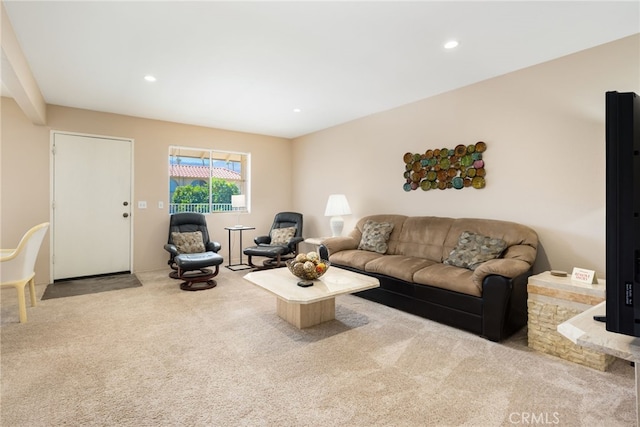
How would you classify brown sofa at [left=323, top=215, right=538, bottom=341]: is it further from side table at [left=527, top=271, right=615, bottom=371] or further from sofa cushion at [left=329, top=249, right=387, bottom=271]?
side table at [left=527, top=271, right=615, bottom=371]

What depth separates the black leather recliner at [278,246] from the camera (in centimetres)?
515

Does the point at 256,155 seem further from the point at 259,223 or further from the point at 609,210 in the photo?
the point at 609,210

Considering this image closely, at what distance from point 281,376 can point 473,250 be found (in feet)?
7.46

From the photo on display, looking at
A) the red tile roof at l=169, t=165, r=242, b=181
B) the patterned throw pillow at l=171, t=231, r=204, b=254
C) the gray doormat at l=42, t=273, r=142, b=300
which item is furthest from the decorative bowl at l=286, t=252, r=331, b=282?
the red tile roof at l=169, t=165, r=242, b=181

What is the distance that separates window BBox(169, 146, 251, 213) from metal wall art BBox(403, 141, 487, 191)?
342cm

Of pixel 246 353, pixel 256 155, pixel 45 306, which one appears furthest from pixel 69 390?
pixel 256 155

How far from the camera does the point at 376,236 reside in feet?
14.1

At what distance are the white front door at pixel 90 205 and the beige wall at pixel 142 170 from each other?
0.12 metres

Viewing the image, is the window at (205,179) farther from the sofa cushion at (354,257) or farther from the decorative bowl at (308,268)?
the decorative bowl at (308,268)

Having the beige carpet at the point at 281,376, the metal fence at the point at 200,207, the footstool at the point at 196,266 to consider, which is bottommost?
the beige carpet at the point at 281,376

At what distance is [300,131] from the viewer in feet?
20.3

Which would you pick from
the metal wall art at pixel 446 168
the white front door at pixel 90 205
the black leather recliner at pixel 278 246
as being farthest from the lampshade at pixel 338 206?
the white front door at pixel 90 205

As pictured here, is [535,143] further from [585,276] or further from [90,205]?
[90,205]
